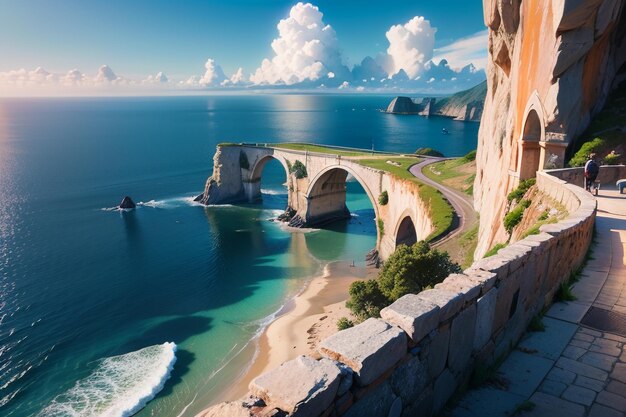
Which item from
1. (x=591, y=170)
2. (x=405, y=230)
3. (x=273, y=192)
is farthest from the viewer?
(x=273, y=192)

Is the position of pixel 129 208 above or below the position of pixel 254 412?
below

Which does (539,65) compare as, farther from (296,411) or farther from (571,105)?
(296,411)

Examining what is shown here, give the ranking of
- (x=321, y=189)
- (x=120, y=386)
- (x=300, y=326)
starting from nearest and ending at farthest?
(x=120, y=386)
(x=300, y=326)
(x=321, y=189)

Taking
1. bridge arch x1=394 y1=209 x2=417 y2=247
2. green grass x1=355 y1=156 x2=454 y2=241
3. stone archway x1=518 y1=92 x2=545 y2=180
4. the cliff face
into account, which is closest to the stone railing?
the cliff face

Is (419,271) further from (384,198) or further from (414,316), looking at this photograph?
(384,198)

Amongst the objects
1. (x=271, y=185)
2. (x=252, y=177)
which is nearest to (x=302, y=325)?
(x=252, y=177)

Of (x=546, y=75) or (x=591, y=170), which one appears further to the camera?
(x=546, y=75)

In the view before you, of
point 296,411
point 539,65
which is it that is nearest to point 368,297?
point 539,65
